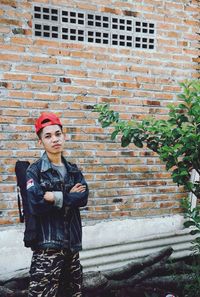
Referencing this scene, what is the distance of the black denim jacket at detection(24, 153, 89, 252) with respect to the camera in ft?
8.03

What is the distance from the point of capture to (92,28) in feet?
12.2

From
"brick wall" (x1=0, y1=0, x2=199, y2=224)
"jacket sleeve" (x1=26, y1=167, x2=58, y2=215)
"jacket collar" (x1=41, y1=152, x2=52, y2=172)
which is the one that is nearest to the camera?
"jacket sleeve" (x1=26, y1=167, x2=58, y2=215)

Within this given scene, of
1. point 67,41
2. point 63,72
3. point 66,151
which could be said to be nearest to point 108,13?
point 67,41

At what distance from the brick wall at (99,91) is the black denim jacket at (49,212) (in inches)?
40.1

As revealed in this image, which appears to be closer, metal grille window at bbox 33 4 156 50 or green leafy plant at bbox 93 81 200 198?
green leafy plant at bbox 93 81 200 198

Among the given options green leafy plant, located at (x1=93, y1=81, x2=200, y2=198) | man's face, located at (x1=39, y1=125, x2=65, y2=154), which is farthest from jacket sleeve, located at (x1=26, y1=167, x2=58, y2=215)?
green leafy plant, located at (x1=93, y1=81, x2=200, y2=198)

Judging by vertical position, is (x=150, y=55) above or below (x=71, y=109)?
above

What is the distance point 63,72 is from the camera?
3613 mm

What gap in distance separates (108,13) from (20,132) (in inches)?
58.7

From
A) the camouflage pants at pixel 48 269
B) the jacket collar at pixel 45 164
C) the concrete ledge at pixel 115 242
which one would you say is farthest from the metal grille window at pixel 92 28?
the camouflage pants at pixel 48 269

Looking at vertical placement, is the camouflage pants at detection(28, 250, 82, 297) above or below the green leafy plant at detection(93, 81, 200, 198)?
below

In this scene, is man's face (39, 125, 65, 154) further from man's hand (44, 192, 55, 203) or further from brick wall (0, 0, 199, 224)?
brick wall (0, 0, 199, 224)

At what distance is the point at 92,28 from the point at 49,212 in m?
2.05

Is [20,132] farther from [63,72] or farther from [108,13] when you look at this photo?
[108,13]
